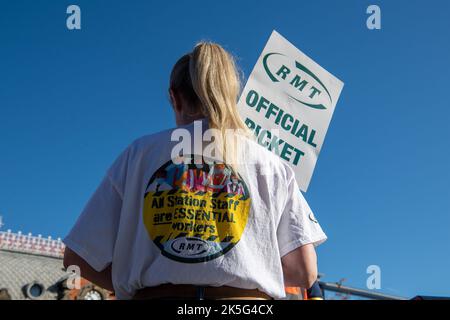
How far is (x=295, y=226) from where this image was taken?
2.05 m

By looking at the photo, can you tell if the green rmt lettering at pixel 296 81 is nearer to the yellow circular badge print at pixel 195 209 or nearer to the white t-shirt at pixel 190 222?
the white t-shirt at pixel 190 222

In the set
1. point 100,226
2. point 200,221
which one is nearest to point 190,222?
point 200,221

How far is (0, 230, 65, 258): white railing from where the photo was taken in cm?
3703

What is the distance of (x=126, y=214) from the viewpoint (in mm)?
1936

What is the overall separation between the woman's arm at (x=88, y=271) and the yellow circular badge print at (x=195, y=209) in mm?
293

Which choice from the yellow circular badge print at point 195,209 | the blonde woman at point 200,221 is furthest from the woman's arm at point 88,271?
the yellow circular badge print at point 195,209

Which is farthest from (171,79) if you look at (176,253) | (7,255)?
(7,255)

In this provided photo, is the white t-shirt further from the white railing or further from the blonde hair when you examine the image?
the white railing

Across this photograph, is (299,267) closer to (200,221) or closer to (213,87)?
(200,221)

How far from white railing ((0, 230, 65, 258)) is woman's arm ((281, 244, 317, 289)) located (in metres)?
37.6

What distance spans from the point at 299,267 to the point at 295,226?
6.4 inches

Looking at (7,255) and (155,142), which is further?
(7,255)
